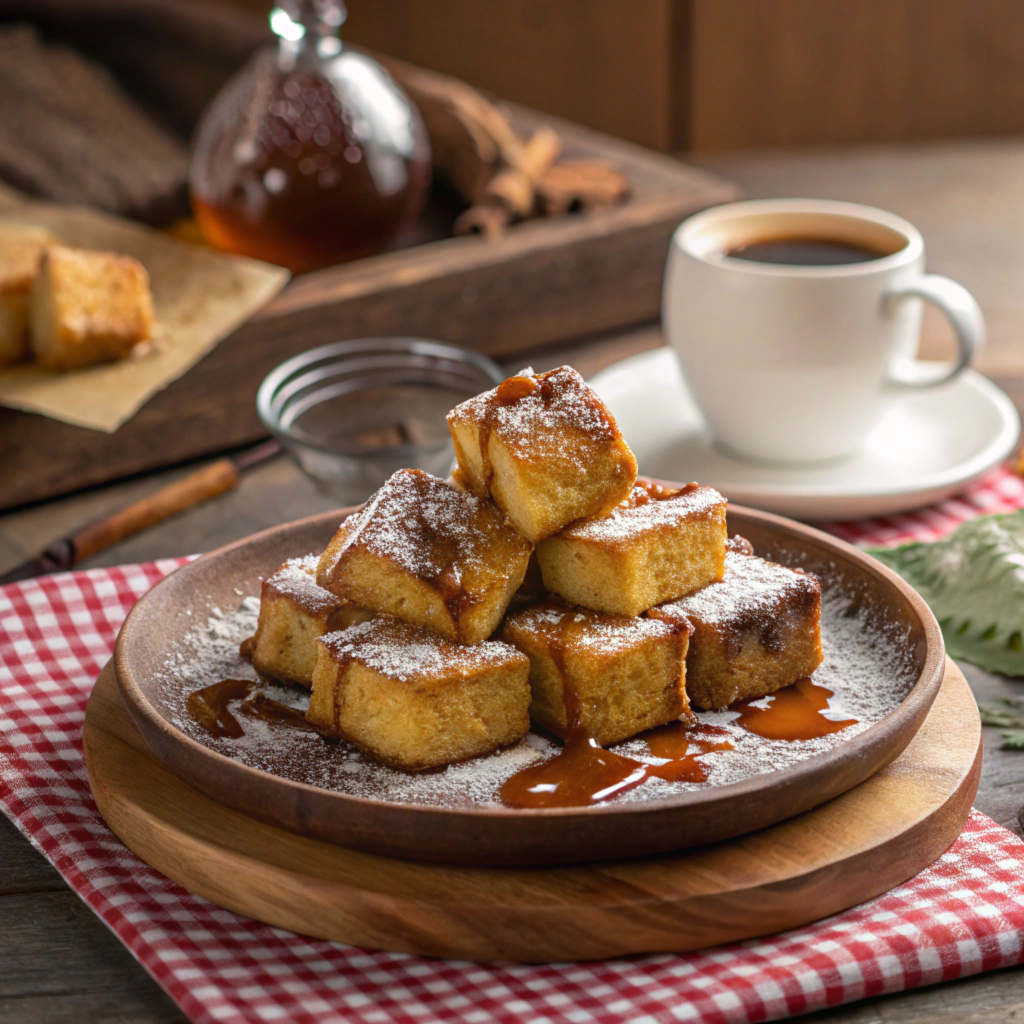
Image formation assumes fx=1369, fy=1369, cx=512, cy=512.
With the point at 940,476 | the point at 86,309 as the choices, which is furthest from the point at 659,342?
the point at 86,309

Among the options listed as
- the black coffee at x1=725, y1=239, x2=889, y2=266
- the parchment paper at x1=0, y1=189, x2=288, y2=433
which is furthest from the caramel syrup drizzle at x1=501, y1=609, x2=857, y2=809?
the parchment paper at x1=0, y1=189, x2=288, y2=433

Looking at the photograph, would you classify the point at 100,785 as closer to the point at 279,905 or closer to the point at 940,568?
the point at 279,905

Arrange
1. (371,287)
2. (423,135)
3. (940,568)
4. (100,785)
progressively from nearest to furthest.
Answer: (100,785)
(940,568)
(371,287)
(423,135)

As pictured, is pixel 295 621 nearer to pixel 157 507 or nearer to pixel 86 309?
pixel 157 507

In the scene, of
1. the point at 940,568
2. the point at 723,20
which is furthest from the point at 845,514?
the point at 723,20

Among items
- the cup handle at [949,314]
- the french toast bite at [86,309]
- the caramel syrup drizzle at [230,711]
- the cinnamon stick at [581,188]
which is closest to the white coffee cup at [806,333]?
the cup handle at [949,314]

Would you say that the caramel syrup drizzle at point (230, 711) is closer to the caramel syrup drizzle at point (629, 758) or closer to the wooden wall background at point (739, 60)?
the caramel syrup drizzle at point (629, 758)
